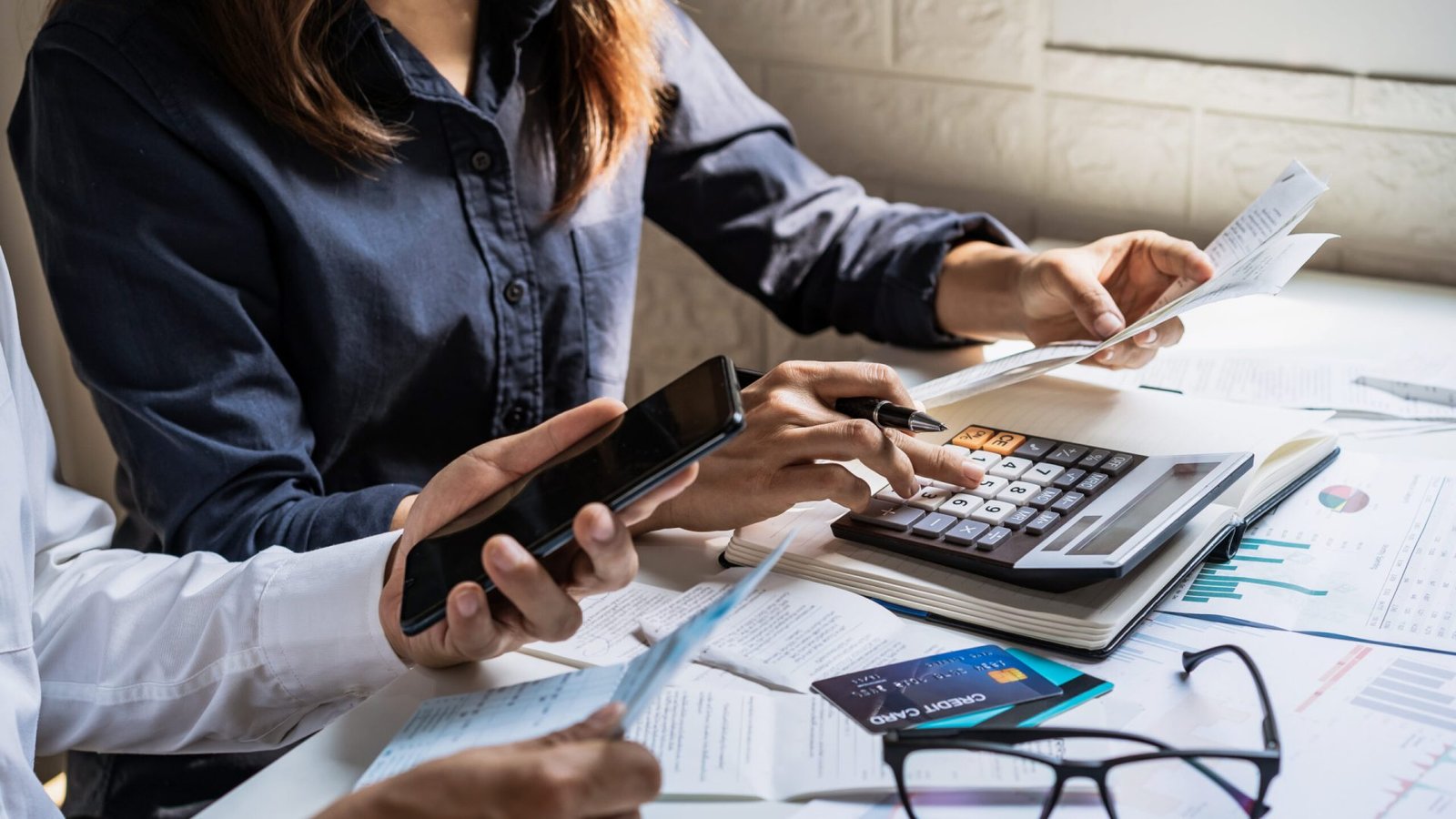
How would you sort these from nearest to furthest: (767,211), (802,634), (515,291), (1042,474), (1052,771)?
1. (1052,771)
2. (802,634)
3. (1042,474)
4. (515,291)
5. (767,211)

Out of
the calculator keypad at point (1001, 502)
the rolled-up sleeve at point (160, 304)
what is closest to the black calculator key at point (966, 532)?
the calculator keypad at point (1001, 502)

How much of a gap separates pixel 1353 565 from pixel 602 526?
47cm

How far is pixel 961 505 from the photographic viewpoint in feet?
2.75

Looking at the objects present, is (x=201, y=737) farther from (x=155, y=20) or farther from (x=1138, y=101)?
(x=1138, y=101)

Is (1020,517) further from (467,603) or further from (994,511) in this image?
(467,603)

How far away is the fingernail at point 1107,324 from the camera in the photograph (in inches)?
41.4

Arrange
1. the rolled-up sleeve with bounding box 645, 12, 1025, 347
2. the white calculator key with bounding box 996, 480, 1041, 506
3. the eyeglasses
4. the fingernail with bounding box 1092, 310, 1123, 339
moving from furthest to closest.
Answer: the rolled-up sleeve with bounding box 645, 12, 1025, 347
the fingernail with bounding box 1092, 310, 1123, 339
the white calculator key with bounding box 996, 480, 1041, 506
the eyeglasses

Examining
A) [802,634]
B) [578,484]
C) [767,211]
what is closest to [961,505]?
[802,634]

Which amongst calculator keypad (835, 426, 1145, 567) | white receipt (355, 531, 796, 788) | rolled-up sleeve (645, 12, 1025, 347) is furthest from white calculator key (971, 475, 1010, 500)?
rolled-up sleeve (645, 12, 1025, 347)

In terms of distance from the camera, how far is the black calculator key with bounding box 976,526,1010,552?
791 millimetres

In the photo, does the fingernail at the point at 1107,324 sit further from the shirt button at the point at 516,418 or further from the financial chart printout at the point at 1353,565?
the shirt button at the point at 516,418

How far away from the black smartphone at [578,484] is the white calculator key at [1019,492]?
227 millimetres

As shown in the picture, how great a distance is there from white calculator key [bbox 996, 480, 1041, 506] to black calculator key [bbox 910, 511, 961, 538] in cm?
4

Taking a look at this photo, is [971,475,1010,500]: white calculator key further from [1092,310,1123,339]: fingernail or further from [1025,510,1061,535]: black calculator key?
[1092,310,1123,339]: fingernail
